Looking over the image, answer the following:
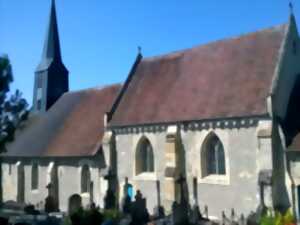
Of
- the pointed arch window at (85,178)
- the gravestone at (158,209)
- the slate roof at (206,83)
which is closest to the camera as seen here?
the slate roof at (206,83)

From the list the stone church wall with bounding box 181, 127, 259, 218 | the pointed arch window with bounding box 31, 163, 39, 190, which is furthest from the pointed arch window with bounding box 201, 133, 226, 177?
the pointed arch window with bounding box 31, 163, 39, 190

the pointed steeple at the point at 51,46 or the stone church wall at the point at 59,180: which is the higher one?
the pointed steeple at the point at 51,46

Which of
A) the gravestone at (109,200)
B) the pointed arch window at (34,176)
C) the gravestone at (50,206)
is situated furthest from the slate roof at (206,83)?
the pointed arch window at (34,176)

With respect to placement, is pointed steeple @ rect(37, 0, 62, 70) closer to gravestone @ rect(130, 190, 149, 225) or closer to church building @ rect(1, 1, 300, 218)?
church building @ rect(1, 1, 300, 218)

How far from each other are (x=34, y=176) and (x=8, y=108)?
28.4ft

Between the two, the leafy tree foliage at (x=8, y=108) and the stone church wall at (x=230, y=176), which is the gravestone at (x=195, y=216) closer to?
the stone church wall at (x=230, y=176)

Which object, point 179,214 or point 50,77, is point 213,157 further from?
point 50,77

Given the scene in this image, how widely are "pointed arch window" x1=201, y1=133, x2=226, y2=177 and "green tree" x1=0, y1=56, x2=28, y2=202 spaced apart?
10.6m

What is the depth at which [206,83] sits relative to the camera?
2086 cm

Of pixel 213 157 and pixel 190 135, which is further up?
pixel 190 135

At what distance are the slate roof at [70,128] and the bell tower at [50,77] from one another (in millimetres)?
1390

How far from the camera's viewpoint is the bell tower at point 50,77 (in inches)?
1312

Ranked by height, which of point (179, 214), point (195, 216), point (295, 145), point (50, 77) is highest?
point (50, 77)

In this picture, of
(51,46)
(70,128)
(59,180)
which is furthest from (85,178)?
(51,46)
